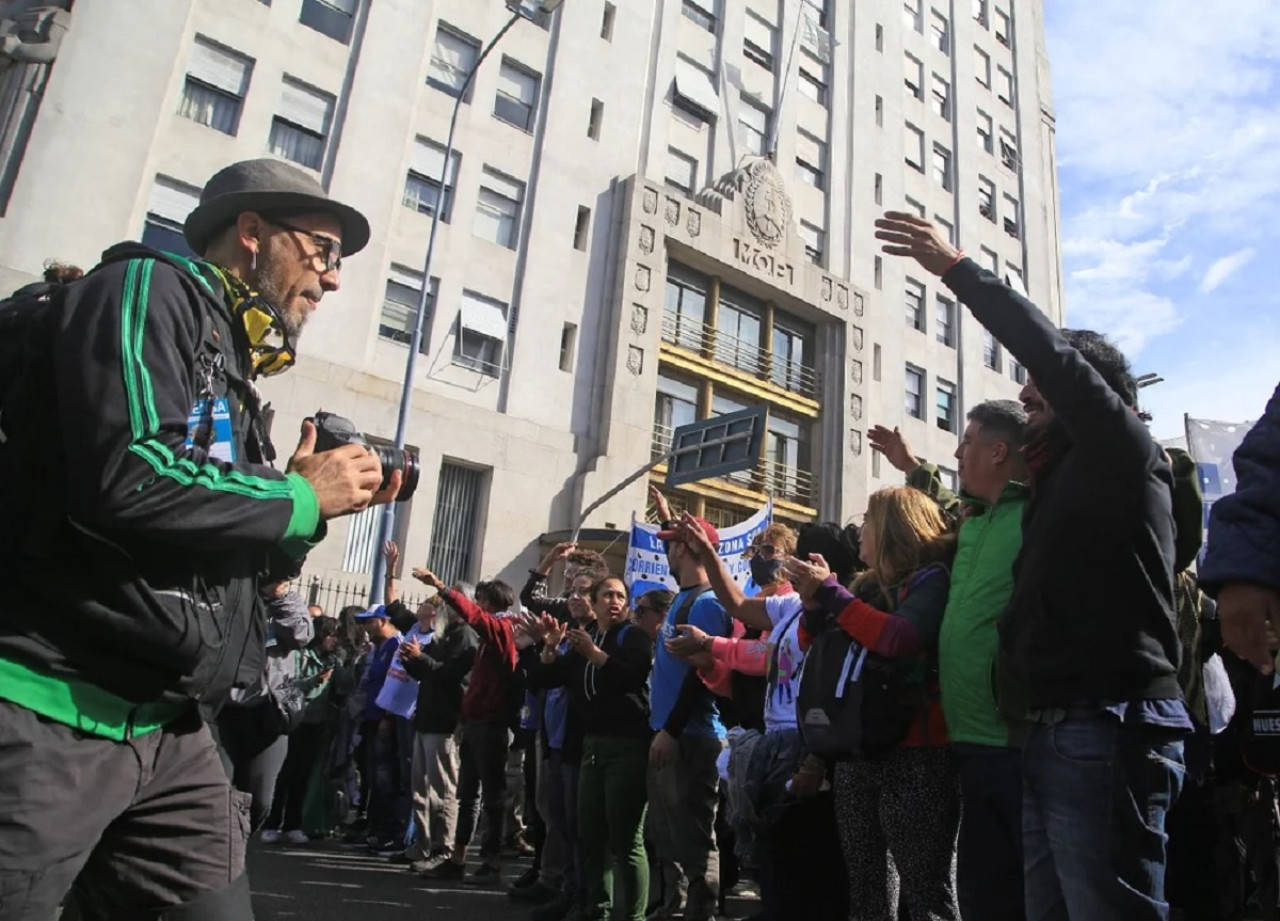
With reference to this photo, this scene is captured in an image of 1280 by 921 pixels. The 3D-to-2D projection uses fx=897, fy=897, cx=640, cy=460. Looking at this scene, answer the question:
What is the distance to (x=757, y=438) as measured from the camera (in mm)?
16875

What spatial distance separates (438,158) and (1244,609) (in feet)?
68.4

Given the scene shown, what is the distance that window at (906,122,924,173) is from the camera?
32.6 m

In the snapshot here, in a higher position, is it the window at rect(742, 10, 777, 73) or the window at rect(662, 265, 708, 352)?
the window at rect(742, 10, 777, 73)

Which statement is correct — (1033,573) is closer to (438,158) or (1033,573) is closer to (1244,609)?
(1244,609)

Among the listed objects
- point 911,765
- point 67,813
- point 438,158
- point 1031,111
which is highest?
point 1031,111

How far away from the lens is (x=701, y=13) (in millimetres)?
26719

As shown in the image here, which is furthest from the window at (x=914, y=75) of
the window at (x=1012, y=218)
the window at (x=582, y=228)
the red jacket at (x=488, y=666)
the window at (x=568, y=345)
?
the red jacket at (x=488, y=666)

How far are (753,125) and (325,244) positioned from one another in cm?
2711

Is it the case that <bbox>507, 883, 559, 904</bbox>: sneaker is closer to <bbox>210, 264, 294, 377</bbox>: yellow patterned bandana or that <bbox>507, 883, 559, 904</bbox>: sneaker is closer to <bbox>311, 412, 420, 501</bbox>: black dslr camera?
<bbox>311, 412, 420, 501</bbox>: black dslr camera

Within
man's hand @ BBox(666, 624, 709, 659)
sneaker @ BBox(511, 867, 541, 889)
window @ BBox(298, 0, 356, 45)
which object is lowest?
sneaker @ BBox(511, 867, 541, 889)

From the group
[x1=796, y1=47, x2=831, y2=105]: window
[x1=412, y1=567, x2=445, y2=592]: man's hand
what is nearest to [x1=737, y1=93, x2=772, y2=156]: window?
[x1=796, y1=47, x2=831, y2=105]: window

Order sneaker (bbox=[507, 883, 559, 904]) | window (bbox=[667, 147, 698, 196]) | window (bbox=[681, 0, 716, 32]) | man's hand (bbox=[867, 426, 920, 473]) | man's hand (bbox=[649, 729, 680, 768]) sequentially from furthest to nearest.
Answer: window (bbox=[681, 0, 716, 32]) < window (bbox=[667, 147, 698, 196]) < sneaker (bbox=[507, 883, 559, 904]) < man's hand (bbox=[649, 729, 680, 768]) < man's hand (bbox=[867, 426, 920, 473])

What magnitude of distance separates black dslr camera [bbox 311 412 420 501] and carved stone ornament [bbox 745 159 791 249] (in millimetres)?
24226

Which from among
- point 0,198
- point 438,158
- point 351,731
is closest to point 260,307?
point 351,731
